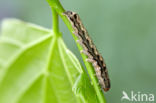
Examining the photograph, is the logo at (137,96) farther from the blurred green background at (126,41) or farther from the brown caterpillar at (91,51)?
the brown caterpillar at (91,51)

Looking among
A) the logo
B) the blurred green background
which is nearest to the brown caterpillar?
the logo

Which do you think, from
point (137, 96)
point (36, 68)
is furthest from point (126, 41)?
point (36, 68)

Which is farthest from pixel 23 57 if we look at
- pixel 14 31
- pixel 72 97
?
pixel 72 97

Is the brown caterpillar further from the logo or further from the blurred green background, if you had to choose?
the blurred green background

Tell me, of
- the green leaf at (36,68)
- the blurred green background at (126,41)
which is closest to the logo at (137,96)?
the blurred green background at (126,41)

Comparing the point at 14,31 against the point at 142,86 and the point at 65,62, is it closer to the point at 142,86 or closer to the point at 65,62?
the point at 65,62

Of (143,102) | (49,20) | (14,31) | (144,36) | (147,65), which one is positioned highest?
(49,20)

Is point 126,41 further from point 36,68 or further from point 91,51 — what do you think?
point 36,68
